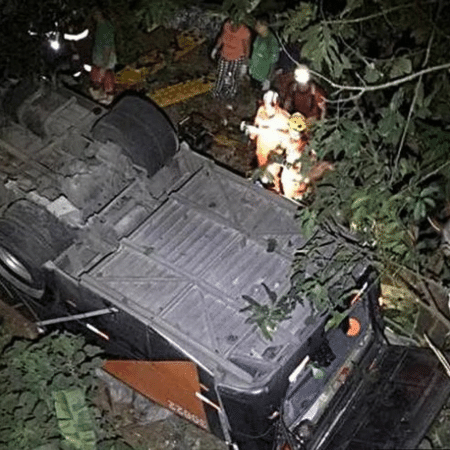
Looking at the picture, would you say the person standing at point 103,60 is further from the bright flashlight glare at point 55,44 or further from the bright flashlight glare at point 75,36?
the bright flashlight glare at point 55,44

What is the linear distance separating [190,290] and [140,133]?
197cm

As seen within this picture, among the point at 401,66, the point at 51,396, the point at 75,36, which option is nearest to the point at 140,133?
the point at 51,396

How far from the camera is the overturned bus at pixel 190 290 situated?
5867 millimetres

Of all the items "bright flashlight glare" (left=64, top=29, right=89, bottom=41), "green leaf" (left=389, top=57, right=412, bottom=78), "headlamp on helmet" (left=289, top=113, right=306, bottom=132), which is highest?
"green leaf" (left=389, top=57, right=412, bottom=78)

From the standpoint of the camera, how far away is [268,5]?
33.1ft

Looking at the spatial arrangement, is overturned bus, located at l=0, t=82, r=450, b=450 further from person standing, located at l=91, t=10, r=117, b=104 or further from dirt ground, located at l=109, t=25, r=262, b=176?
person standing, located at l=91, t=10, r=117, b=104

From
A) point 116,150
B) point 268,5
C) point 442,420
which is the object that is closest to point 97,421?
point 116,150

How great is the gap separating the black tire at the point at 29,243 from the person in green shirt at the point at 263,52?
12.6ft

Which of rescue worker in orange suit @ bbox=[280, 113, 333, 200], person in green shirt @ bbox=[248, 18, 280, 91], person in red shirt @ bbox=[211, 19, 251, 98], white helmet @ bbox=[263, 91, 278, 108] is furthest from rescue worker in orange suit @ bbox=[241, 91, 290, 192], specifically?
person in red shirt @ bbox=[211, 19, 251, 98]

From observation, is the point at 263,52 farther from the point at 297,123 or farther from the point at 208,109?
the point at 297,123

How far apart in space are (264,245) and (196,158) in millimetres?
1453

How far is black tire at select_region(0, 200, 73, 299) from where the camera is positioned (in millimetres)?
6527

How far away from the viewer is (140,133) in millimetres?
7406

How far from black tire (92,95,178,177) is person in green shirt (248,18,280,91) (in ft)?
7.01
